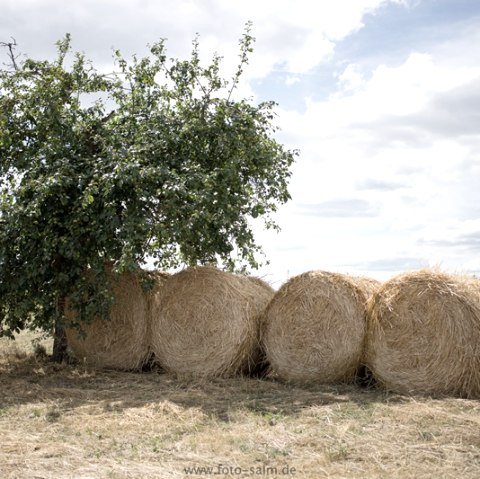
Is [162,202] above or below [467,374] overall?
above

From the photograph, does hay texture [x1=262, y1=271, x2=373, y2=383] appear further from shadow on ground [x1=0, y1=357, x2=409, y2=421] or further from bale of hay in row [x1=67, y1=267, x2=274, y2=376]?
bale of hay in row [x1=67, y1=267, x2=274, y2=376]

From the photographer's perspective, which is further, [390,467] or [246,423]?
[246,423]

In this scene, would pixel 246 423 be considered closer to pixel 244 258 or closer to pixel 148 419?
pixel 148 419

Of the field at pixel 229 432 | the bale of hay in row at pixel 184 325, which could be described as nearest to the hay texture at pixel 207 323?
the bale of hay in row at pixel 184 325

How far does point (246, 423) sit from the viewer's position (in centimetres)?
746

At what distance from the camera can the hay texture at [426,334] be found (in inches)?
362

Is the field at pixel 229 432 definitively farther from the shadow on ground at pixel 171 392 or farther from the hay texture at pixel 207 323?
the hay texture at pixel 207 323

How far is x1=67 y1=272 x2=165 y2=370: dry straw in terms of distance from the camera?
455 inches

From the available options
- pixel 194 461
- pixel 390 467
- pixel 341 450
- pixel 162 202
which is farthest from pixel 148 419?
pixel 162 202

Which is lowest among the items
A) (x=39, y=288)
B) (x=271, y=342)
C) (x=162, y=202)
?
(x=271, y=342)

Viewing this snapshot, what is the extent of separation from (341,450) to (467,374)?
12.0 feet

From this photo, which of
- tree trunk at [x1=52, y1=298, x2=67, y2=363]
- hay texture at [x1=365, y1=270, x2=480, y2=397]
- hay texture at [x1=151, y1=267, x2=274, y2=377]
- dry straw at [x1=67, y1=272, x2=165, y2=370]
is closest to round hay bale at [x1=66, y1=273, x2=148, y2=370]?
dry straw at [x1=67, y1=272, x2=165, y2=370]

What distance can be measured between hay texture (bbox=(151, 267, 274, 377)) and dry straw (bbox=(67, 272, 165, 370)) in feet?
0.94

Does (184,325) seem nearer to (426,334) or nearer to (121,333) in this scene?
(121,333)
